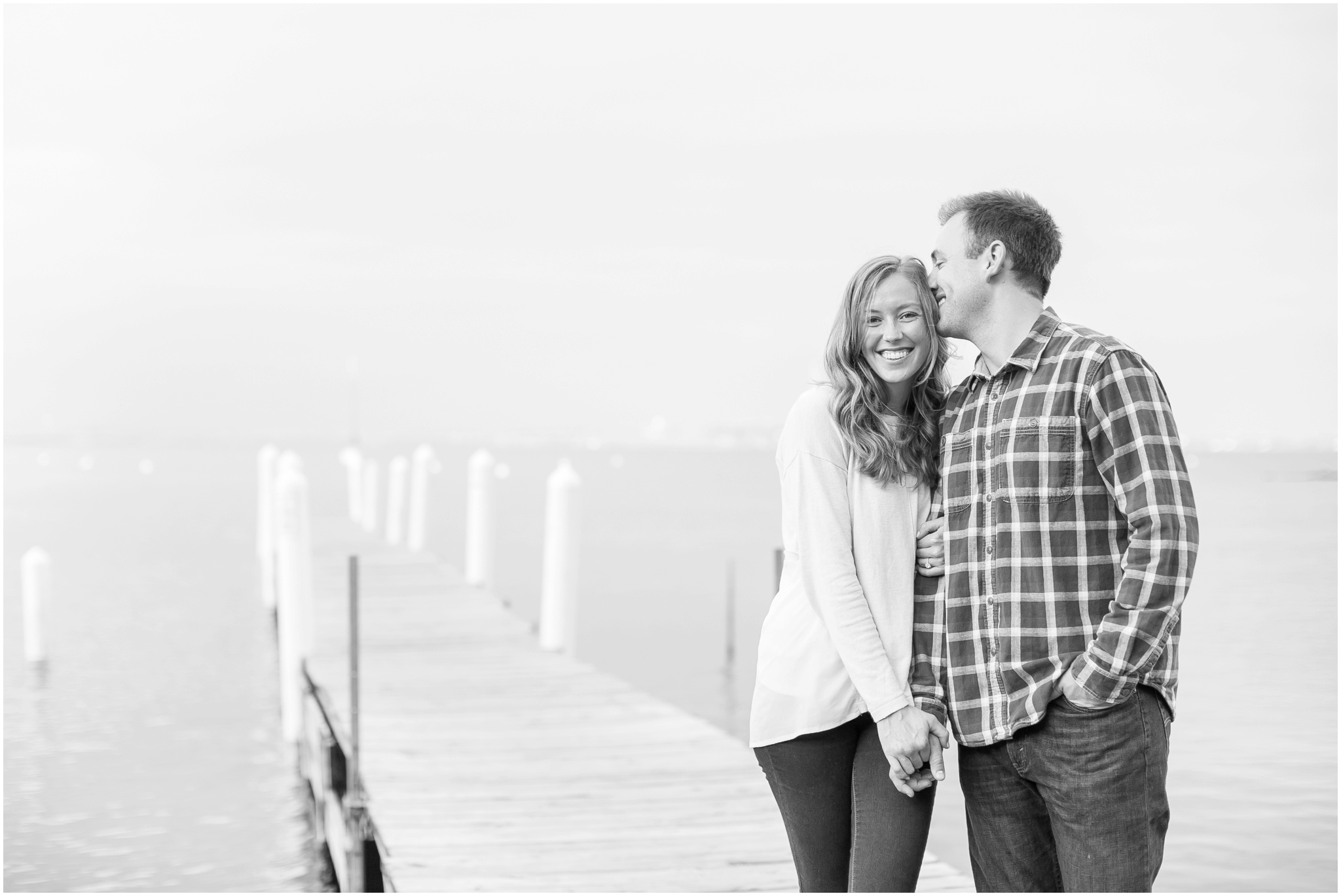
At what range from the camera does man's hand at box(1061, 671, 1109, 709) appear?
7.74 feet

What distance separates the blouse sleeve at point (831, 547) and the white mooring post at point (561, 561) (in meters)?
10.2

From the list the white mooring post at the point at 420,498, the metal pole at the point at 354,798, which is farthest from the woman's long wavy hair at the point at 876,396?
the white mooring post at the point at 420,498

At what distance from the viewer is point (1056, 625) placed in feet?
8.02

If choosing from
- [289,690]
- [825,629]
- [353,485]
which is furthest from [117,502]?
[825,629]

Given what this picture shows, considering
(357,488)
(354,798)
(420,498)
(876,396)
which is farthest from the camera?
(357,488)

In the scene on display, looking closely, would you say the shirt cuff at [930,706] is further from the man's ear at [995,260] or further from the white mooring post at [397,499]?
the white mooring post at [397,499]

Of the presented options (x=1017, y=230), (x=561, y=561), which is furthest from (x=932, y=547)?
(x=561, y=561)

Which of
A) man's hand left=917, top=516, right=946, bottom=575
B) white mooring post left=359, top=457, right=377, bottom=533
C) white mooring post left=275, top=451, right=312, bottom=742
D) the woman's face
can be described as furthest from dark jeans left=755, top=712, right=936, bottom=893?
white mooring post left=359, top=457, right=377, bottom=533

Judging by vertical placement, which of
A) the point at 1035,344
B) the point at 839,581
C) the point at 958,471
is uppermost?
the point at 1035,344

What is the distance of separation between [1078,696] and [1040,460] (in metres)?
0.45

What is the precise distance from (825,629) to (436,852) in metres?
3.36

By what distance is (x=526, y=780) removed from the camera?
667cm

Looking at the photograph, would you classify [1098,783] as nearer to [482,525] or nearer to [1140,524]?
[1140,524]

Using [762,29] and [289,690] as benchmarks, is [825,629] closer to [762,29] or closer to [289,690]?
[289,690]
